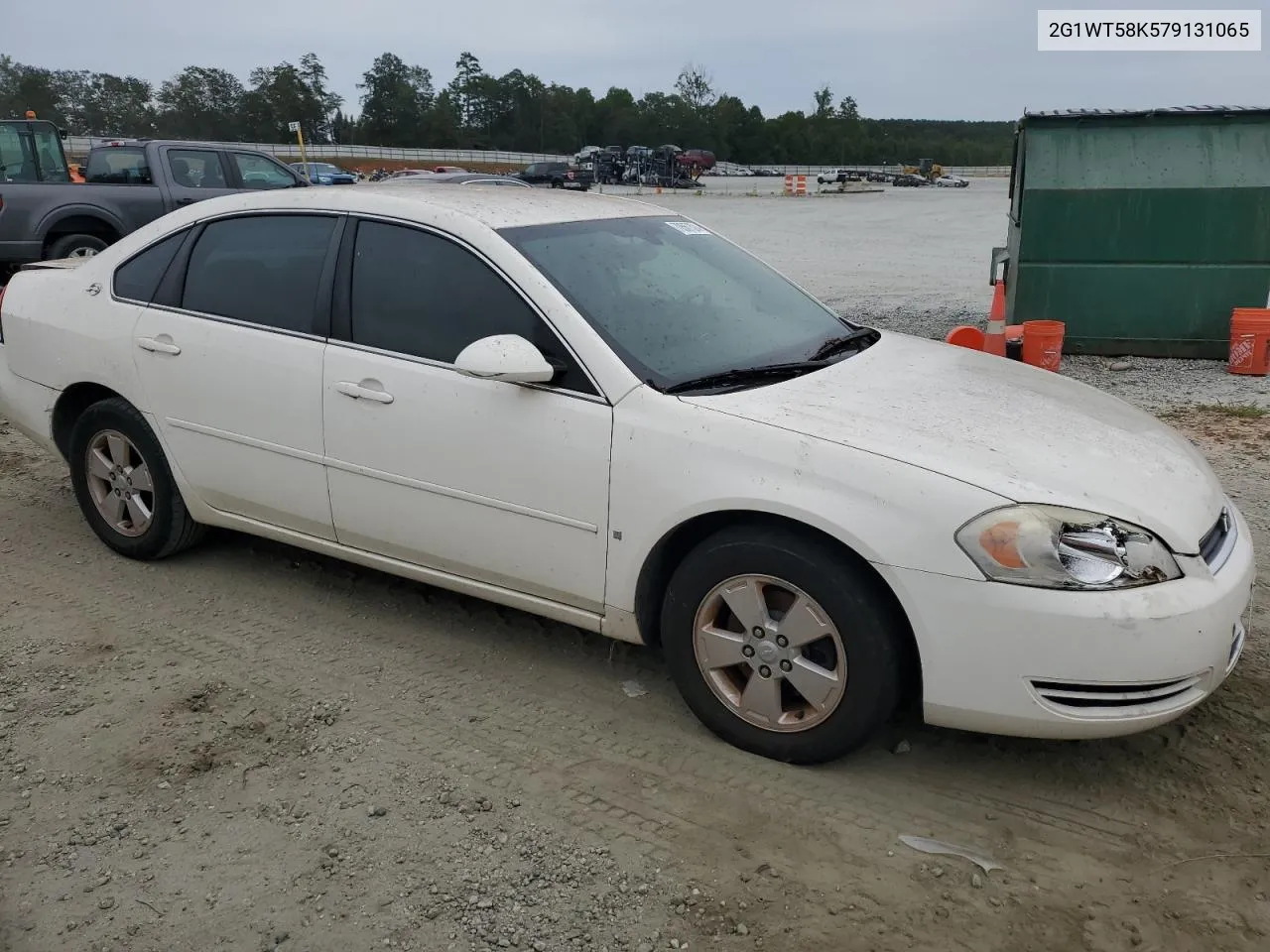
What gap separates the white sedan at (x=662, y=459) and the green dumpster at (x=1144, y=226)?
5.51 metres

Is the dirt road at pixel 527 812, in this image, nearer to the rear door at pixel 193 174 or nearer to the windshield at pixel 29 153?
the rear door at pixel 193 174

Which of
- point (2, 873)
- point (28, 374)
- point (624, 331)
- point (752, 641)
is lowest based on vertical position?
point (2, 873)

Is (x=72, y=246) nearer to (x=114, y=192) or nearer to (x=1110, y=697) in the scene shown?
(x=114, y=192)

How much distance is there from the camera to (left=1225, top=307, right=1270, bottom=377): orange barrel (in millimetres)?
8227

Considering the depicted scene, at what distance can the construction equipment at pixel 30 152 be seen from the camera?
42.4 ft

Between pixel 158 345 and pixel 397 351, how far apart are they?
1.25 metres

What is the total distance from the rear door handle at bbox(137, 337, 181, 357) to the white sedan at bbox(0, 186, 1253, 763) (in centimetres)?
1

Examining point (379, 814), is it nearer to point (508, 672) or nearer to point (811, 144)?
point (508, 672)

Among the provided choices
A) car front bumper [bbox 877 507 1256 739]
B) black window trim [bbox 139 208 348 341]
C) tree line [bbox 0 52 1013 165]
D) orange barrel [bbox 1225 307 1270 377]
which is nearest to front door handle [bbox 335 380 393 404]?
black window trim [bbox 139 208 348 341]

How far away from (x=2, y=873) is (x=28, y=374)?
2.83 meters

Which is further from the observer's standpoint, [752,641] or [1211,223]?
[1211,223]

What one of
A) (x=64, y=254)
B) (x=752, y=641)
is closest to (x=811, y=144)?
(x=64, y=254)

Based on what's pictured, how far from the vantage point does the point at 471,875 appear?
265cm

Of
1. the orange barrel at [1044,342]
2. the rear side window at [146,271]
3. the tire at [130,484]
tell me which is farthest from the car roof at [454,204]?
the orange barrel at [1044,342]
